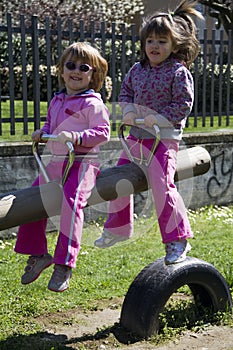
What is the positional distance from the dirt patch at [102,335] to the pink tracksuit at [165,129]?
0.79 m

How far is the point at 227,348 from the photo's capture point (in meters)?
4.42

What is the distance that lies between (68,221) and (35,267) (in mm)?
438

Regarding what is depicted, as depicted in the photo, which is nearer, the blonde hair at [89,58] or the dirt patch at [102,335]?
the blonde hair at [89,58]

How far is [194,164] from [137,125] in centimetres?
79

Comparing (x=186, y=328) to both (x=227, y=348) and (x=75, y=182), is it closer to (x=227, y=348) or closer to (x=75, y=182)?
(x=227, y=348)

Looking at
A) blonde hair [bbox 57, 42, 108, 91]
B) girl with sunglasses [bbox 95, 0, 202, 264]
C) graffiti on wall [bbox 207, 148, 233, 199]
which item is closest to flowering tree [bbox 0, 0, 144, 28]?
graffiti on wall [bbox 207, 148, 233, 199]

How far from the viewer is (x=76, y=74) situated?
157 inches

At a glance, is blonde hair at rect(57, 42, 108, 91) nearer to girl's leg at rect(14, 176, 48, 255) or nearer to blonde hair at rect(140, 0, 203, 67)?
blonde hair at rect(140, 0, 203, 67)

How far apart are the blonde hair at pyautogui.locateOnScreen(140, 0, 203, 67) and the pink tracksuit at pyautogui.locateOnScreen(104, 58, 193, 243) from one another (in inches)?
4.1

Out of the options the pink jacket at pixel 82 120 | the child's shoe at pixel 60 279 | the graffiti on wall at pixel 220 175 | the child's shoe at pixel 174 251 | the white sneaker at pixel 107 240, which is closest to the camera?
the child's shoe at pixel 60 279

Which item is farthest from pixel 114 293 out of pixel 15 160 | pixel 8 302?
pixel 15 160

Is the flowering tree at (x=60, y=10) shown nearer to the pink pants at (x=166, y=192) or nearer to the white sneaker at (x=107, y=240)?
the white sneaker at (x=107, y=240)

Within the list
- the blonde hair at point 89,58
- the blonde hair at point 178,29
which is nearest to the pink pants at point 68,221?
the blonde hair at point 89,58

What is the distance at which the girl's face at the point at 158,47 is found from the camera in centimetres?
417
